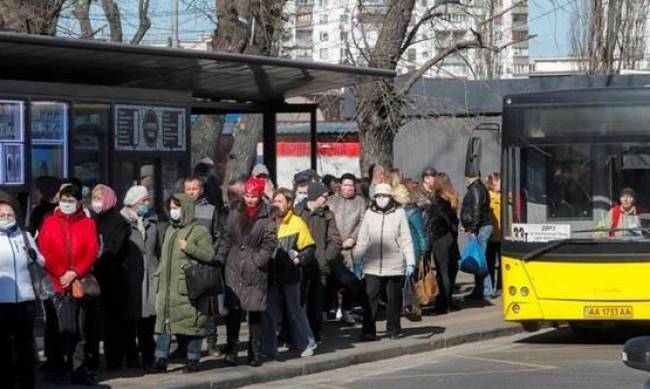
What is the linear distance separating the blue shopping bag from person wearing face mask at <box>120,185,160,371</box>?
24.9 feet

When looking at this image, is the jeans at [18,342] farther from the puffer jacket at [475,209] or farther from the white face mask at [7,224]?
the puffer jacket at [475,209]

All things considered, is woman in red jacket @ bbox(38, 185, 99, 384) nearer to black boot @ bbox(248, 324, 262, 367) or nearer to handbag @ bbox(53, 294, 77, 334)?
handbag @ bbox(53, 294, 77, 334)

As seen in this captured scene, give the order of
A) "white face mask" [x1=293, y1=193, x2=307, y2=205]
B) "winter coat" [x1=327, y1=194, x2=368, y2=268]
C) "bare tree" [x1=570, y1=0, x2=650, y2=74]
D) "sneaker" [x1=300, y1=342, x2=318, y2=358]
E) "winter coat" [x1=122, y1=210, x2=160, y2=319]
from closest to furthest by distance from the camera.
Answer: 1. "winter coat" [x1=122, y1=210, x2=160, y2=319]
2. "sneaker" [x1=300, y1=342, x2=318, y2=358]
3. "white face mask" [x1=293, y1=193, x2=307, y2=205]
4. "winter coat" [x1=327, y1=194, x2=368, y2=268]
5. "bare tree" [x1=570, y1=0, x2=650, y2=74]

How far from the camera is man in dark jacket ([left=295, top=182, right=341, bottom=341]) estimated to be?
15820 millimetres

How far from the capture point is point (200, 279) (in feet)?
42.4

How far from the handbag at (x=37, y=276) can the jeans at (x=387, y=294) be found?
519 centimetres

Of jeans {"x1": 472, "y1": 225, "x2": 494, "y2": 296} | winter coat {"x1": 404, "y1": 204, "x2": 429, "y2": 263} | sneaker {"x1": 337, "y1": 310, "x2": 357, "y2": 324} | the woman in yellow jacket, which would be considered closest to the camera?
winter coat {"x1": 404, "y1": 204, "x2": 429, "y2": 263}

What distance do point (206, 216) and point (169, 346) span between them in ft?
6.66

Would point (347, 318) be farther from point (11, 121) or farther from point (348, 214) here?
point (11, 121)

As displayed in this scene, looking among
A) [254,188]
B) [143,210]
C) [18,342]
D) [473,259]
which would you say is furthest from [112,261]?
[473,259]

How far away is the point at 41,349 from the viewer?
48.6 ft

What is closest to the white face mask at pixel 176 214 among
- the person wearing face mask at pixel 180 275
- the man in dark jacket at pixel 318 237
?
the person wearing face mask at pixel 180 275

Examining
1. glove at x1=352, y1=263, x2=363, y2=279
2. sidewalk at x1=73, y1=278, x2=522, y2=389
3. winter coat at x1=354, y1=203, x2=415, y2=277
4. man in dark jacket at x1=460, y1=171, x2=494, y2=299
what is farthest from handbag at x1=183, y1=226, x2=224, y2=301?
man in dark jacket at x1=460, y1=171, x2=494, y2=299

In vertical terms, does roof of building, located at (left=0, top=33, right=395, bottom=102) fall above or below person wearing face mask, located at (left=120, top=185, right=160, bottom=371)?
above
